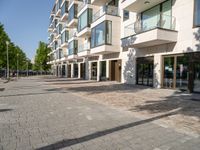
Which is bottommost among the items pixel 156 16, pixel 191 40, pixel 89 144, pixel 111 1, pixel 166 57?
pixel 89 144

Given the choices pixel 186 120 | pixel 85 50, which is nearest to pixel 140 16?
pixel 85 50

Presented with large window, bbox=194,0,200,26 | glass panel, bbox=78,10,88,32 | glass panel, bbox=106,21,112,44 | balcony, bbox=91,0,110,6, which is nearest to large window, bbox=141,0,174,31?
large window, bbox=194,0,200,26

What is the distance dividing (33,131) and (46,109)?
107 inches

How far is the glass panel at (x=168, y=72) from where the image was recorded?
1403cm

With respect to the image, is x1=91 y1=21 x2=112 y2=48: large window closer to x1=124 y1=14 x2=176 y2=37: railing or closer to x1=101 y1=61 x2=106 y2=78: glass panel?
x1=101 y1=61 x2=106 y2=78: glass panel

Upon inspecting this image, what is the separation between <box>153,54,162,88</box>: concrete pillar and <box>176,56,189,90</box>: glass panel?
1653 mm

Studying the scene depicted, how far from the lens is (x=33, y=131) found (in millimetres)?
4805

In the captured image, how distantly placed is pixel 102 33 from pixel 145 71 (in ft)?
23.1

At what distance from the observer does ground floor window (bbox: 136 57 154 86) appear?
16.3m

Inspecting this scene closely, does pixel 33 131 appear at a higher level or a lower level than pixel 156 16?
lower

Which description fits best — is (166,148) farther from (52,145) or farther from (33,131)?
(33,131)

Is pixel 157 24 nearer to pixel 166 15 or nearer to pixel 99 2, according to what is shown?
pixel 166 15

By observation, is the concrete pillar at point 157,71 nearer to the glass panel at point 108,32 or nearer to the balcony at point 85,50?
the glass panel at point 108,32

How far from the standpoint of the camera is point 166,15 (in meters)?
14.0
